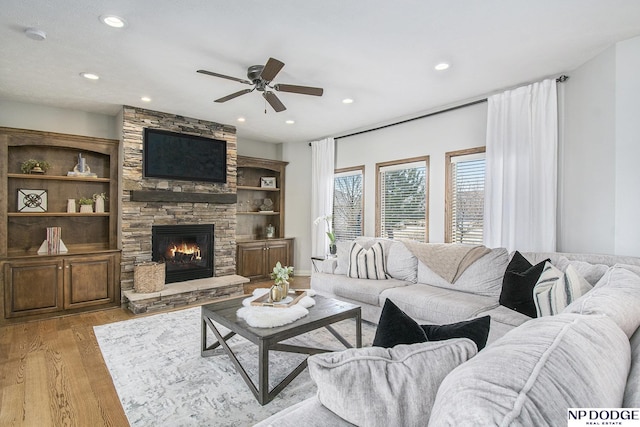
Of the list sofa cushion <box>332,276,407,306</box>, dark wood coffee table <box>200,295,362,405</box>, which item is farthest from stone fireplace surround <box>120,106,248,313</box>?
sofa cushion <box>332,276,407,306</box>

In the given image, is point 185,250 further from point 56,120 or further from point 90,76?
point 90,76

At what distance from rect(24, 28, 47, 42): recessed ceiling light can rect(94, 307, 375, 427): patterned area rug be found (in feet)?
9.10

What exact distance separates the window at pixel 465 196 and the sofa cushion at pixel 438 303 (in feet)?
3.66

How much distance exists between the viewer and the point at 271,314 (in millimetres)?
2494

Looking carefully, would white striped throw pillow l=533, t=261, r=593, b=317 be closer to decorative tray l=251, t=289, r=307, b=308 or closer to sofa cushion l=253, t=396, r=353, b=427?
decorative tray l=251, t=289, r=307, b=308

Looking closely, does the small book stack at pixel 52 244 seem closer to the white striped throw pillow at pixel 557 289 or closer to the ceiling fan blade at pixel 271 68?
the ceiling fan blade at pixel 271 68

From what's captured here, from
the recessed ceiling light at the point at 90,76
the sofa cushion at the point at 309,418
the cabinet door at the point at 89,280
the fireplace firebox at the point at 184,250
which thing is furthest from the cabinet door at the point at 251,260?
the sofa cushion at the point at 309,418

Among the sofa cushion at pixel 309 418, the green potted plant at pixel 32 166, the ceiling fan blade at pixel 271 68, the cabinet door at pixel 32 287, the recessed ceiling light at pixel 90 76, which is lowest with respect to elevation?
the cabinet door at pixel 32 287

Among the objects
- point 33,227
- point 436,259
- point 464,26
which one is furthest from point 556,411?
point 33,227

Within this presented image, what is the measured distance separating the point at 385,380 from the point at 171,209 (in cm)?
467

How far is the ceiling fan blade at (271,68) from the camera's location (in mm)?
2625

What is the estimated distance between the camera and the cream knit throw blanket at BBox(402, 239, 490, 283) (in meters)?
3.48

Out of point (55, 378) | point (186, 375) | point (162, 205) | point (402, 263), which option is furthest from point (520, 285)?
point (162, 205)

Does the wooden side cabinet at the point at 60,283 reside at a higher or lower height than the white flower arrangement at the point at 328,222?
lower
